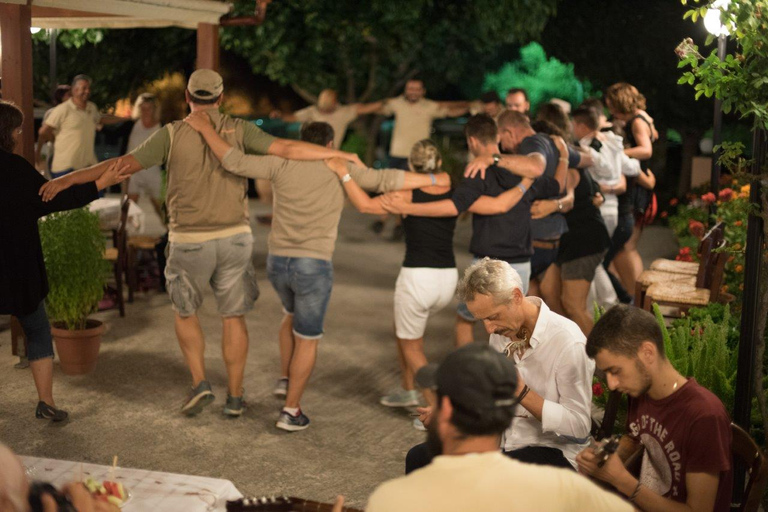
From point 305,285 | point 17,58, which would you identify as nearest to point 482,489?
point 305,285

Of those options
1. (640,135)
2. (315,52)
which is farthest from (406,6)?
(640,135)

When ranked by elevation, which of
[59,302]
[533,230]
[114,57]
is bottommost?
[59,302]

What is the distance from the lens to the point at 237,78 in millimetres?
22047

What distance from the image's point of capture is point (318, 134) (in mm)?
6004

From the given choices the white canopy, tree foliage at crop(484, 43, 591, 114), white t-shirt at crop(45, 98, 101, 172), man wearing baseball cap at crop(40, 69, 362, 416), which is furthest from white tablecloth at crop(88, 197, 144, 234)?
tree foliage at crop(484, 43, 591, 114)

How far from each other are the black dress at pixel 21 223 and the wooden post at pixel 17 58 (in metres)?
1.49

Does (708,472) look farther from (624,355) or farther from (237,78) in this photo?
(237,78)

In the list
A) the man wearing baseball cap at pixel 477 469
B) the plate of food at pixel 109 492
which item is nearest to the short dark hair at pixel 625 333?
the man wearing baseball cap at pixel 477 469

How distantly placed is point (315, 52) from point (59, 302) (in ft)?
29.7

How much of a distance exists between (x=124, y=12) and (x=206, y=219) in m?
2.00

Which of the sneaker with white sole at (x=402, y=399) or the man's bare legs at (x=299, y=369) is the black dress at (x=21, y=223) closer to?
the man's bare legs at (x=299, y=369)

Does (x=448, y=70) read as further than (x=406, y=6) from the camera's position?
Yes

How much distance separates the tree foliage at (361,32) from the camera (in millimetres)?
13508

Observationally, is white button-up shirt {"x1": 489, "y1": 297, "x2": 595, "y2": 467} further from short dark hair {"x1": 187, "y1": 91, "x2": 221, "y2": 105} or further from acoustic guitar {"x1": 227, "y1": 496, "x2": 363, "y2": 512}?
short dark hair {"x1": 187, "y1": 91, "x2": 221, "y2": 105}
